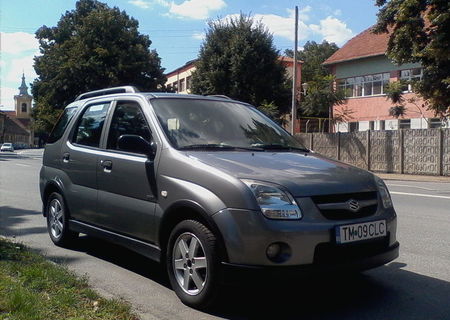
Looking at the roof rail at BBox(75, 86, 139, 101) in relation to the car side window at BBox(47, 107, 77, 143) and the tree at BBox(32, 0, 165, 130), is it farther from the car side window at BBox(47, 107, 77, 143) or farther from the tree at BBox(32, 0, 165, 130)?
the tree at BBox(32, 0, 165, 130)

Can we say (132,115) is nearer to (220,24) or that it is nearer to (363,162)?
(363,162)

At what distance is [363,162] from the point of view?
86.9 ft

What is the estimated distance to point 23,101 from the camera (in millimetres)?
124812

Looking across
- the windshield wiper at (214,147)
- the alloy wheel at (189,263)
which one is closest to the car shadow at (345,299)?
the alloy wheel at (189,263)

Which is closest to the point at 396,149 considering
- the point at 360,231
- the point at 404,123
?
the point at 404,123

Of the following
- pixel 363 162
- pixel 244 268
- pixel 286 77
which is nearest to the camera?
pixel 244 268

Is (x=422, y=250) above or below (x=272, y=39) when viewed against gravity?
below

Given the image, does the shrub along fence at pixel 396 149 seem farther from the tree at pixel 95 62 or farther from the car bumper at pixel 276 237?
the tree at pixel 95 62

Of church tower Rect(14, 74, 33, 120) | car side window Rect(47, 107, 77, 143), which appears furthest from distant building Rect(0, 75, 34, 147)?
car side window Rect(47, 107, 77, 143)

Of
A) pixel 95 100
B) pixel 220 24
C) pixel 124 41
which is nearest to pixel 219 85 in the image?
pixel 220 24

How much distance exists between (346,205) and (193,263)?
51.0 inches

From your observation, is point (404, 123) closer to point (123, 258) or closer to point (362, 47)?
point (362, 47)

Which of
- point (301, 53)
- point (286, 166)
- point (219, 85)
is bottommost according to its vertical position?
point (286, 166)

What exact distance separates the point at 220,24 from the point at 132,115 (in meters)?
34.0
